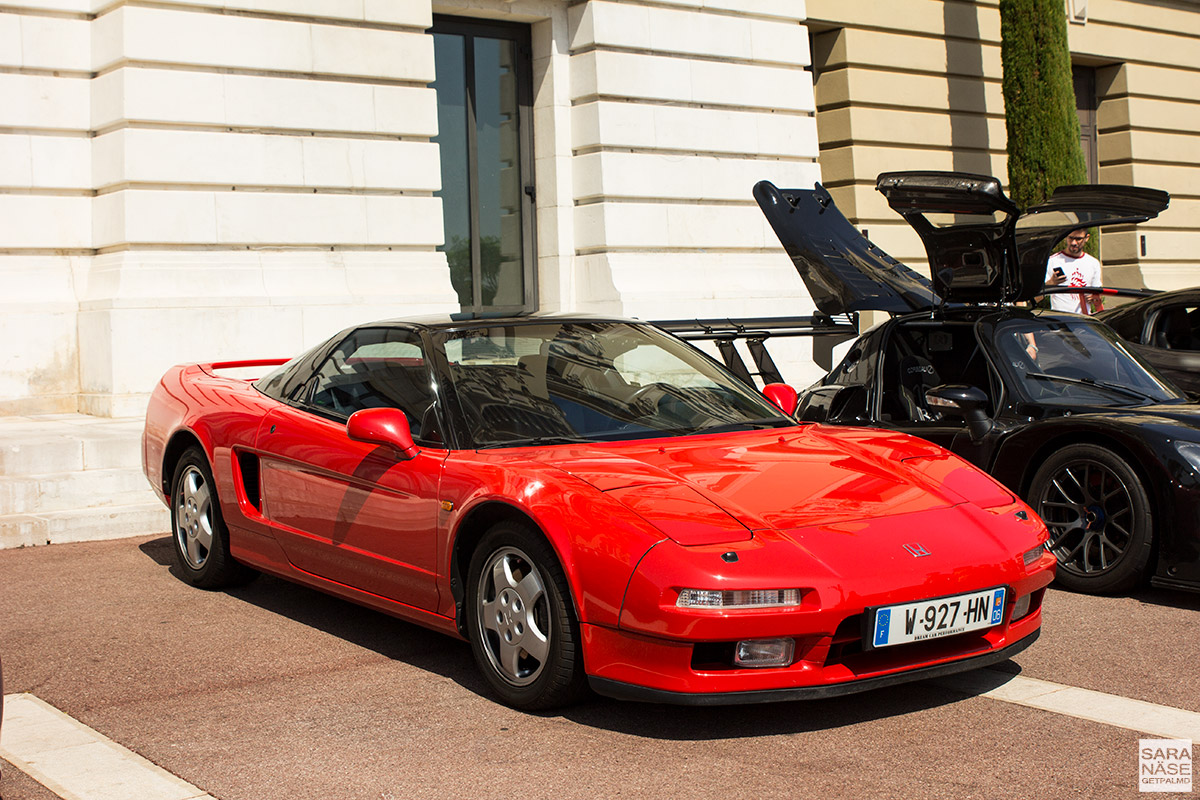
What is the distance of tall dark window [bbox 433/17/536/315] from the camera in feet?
42.9

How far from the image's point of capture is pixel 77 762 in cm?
374

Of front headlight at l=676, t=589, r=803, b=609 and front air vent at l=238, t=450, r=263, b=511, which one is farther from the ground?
front air vent at l=238, t=450, r=263, b=511

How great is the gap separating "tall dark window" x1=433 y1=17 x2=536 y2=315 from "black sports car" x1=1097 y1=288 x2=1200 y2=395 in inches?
249

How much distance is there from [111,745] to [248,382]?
2.68 m

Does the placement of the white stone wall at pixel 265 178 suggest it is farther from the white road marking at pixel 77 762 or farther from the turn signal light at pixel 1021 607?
the turn signal light at pixel 1021 607

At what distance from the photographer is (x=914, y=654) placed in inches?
155

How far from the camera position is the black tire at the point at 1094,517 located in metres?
5.61

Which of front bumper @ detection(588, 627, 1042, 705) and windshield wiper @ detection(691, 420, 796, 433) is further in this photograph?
windshield wiper @ detection(691, 420, 796, 433)

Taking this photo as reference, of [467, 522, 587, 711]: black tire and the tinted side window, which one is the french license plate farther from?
the tinted side window

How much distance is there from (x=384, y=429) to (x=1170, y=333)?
21.3 ft

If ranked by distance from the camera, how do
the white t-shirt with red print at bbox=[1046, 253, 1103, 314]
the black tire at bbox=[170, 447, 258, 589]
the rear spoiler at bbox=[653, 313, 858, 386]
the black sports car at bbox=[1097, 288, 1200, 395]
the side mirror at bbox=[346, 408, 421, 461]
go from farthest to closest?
the white t-shirt with red print at bbox=[1046, 253, 1103, 314]
the black sports car at bbox=[1097, 288, 1200, 395]
the rear spoiler at bbox=[653, 313, 858, 386]
the black tire at bbox=[170, 447, 258, 589]
the side mirror at bbox=[346, 408, 421, 461]

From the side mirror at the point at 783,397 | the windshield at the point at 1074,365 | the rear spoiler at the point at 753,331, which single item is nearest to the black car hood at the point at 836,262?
the rear spoiler at the point at 753,331

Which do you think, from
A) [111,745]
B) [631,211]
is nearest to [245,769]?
[111,745]

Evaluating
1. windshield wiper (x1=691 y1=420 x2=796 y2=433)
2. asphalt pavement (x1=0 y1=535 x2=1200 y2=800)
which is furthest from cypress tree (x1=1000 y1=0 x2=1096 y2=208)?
windshield wiper (x1=691 y1=420 x2=796 y2=433)
